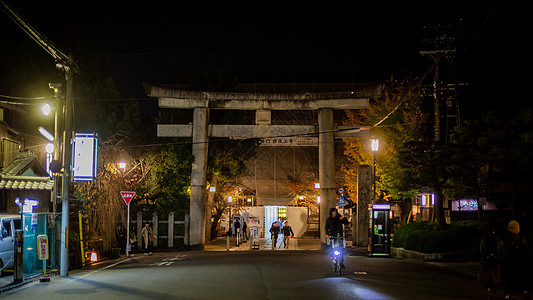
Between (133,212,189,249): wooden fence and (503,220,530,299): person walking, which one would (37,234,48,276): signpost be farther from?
(133,212,189,249): wooden fence

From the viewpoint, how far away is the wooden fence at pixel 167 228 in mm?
33031

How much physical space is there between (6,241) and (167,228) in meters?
16.0

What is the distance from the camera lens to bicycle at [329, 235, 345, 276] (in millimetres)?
16250

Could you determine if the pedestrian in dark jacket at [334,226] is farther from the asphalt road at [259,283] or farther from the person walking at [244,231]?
the person walking at [244,231]

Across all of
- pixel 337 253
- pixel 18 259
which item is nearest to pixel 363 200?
pixel 337 253

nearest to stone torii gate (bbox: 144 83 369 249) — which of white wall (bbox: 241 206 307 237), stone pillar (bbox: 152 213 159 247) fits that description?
stone pillar (bbox: 152 213 159 247)

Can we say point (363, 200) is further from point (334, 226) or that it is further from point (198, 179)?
point (334, 226)

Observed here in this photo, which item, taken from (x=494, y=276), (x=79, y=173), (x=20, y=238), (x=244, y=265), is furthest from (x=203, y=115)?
(x=494, y=276)

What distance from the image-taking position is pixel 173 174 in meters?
35.9

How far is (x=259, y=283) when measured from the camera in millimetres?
14391

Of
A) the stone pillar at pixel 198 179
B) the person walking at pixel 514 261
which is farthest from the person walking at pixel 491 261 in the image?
the stone pillar at pixel 198 179

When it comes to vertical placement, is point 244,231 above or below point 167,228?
below

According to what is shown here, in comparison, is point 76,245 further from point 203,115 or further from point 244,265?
point 203,115

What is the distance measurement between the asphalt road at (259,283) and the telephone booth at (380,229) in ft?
17.9
